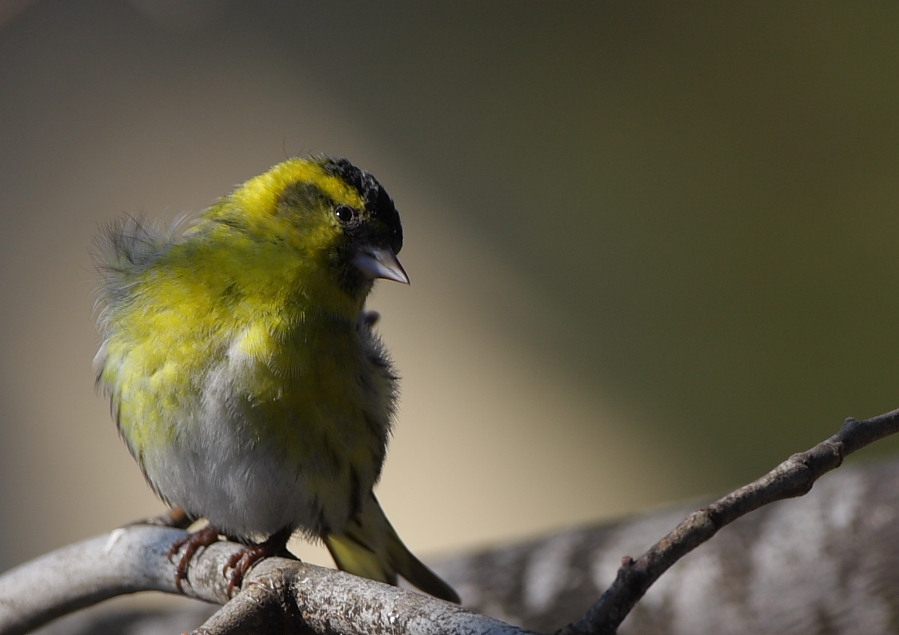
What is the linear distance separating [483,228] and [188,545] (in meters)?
1.54

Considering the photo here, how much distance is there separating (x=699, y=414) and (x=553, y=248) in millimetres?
562

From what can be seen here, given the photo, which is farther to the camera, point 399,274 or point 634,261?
point 634,261

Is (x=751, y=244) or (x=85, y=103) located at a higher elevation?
(x=85, y=103)

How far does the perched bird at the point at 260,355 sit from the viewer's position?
1.17 metres

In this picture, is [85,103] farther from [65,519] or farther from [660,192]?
[660,192]

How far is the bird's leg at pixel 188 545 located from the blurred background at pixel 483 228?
1.37 m

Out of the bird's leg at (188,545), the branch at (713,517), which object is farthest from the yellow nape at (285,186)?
the branch at (713,517)

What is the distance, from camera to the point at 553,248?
2.66 metres

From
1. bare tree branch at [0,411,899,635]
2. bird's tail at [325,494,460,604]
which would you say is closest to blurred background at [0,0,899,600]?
bare tree branch at [0,411,899,635]

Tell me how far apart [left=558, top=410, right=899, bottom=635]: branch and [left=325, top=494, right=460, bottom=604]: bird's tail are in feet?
2.47

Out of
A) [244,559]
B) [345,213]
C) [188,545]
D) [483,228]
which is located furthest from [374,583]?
[483,228]

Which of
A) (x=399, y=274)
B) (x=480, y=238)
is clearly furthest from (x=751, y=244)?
(x=399, y=274)

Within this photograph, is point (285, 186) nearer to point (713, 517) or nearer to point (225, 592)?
point (225, 592)

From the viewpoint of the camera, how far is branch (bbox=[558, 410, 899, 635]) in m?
0.64
